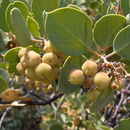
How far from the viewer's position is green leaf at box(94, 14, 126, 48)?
3.18 ft

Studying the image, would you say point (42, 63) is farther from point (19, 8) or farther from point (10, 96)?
point (10, 96)

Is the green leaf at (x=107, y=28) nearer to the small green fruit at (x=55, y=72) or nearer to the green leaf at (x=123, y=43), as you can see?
the green leaf at (x=123, y=43)

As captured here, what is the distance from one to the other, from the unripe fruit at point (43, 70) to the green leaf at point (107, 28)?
7.5 inches

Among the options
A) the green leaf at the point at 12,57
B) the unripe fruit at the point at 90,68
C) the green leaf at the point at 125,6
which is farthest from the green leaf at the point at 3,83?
the green leaf at the point at 125,6

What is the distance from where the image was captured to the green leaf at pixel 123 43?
0.96 m

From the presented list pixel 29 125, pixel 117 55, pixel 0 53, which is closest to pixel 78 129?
pixel 0 53

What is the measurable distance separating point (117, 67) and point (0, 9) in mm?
547

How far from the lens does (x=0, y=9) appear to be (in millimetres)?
1247

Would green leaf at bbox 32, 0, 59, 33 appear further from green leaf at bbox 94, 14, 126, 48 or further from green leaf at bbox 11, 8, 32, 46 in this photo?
green leaf at bbox 94, 14, 126, 48

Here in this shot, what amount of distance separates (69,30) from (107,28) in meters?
0.13

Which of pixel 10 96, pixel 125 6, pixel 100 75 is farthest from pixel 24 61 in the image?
pixel 10 96

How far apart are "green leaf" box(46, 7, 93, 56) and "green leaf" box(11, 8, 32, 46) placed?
0.13 metres

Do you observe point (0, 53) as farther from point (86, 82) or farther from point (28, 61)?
point (86, 82)

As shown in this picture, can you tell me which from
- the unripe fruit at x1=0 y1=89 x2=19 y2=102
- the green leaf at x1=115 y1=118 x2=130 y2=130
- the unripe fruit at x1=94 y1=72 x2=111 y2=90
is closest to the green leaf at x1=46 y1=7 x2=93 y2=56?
the unripe fruit at x1=94 y1=72 x2=111 y2=90
